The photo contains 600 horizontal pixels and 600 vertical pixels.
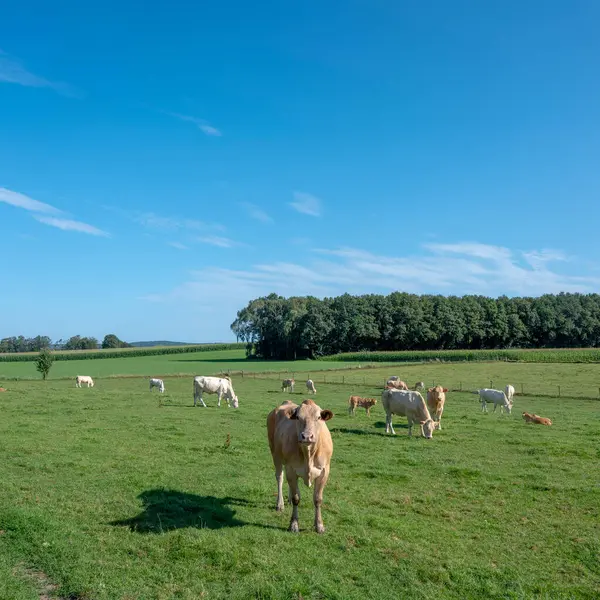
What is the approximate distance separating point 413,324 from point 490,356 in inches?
945

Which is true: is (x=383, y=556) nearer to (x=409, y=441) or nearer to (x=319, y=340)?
(x=409, y=441)

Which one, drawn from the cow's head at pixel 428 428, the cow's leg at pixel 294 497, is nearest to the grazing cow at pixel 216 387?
the cow's head at pixel 428 428

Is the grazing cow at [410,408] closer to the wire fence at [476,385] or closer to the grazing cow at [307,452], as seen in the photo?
the grazing cow at [307,452]

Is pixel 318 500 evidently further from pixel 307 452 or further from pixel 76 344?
pixel 76 344

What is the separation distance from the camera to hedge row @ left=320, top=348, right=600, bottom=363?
71.2 metres

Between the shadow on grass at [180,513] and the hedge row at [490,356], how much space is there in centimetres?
6986

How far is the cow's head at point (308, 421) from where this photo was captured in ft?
27.2

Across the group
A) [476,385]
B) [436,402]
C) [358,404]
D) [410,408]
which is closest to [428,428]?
[410,408]

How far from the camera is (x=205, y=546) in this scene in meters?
7.75

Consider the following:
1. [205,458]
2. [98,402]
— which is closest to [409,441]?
[205,458]

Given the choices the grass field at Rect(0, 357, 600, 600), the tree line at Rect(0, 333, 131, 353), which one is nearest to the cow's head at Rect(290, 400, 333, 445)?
the grass field at Rect(0, 357, 600, 600)

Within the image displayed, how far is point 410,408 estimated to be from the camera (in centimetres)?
1875

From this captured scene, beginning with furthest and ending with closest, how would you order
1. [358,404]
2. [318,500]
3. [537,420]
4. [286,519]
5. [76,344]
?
[76,344], [358,404], [537,420], [286,519], [318,500]

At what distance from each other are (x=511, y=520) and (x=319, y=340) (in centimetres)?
9244
